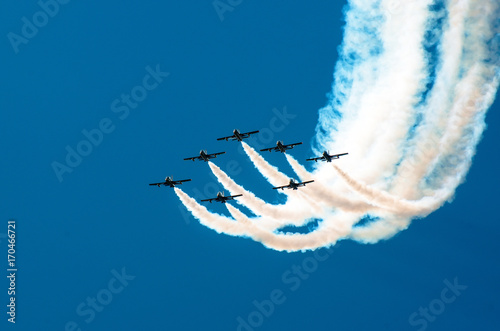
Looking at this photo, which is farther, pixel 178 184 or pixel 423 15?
pixel 178 184

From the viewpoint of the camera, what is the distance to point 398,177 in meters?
71.4

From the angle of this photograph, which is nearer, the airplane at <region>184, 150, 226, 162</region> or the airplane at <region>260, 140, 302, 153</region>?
the airplane at <region>260, 140, 302, 153</region>

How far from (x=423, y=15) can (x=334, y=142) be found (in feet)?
45.7

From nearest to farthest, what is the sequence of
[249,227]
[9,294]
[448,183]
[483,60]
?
1. [483,60]
2. [448,183]
3. [249,227]
4. [9,294]

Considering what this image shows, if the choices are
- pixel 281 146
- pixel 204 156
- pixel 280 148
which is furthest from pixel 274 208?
pixel 204 156

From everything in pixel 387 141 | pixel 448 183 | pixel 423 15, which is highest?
pixel 423 15

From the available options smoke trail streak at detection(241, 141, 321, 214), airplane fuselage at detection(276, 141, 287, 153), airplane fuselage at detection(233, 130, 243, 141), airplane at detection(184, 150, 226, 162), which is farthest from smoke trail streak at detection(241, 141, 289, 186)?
airplane at detection(184, 150, 226, 162)

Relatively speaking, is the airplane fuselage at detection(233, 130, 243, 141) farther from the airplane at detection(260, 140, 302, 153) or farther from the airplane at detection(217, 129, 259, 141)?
the airplane at detection(260, 140, 302, 153)

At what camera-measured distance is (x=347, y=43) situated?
235ft

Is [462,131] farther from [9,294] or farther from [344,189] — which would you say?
[9,294]

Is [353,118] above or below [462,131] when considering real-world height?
above

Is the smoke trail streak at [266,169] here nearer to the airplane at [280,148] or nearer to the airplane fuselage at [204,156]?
the airplane at [280,148]

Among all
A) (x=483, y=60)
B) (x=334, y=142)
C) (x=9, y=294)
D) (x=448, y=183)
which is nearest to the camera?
(x=483, y=60)

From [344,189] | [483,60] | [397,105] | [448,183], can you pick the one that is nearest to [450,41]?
[483,60]
